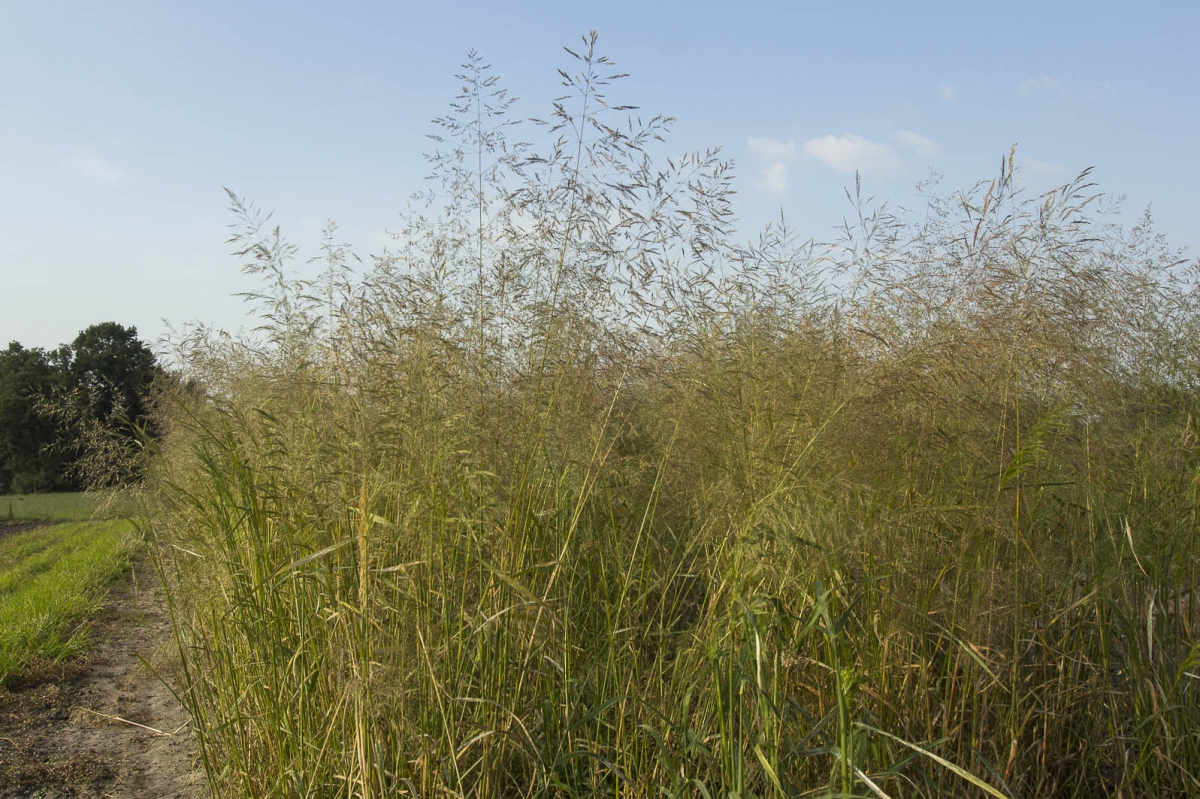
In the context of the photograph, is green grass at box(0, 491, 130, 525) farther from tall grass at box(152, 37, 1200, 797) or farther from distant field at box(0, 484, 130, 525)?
tall grass at box(152, 37, 1200, 797)

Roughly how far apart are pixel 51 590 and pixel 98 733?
3.74m

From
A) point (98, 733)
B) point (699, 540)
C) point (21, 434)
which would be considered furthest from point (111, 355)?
point (699, 540)

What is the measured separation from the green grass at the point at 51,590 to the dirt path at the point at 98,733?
206 millimetres

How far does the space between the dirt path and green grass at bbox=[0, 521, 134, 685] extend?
0.68 feet

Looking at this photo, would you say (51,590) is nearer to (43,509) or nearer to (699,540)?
(699,540)

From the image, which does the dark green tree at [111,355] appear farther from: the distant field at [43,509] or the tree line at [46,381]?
the distant field at [43,509]

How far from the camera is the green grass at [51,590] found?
503cm

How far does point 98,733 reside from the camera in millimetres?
3936

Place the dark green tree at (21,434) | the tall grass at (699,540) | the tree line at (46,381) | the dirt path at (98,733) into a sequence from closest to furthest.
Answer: the tall grass at (699,540) < the dirt path at (98,733) < the tree line at (46,381) < the dark green tree at (21,434)

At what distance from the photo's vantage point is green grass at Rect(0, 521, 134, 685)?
5031 millimetres

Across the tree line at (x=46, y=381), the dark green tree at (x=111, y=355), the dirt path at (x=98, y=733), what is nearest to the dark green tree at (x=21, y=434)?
→ the tree line at (x=46, y=381)

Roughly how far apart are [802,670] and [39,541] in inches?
527

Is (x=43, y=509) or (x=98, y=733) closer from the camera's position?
(x=98, y=733)

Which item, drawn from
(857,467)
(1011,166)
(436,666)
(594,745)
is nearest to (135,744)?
(436,666)
